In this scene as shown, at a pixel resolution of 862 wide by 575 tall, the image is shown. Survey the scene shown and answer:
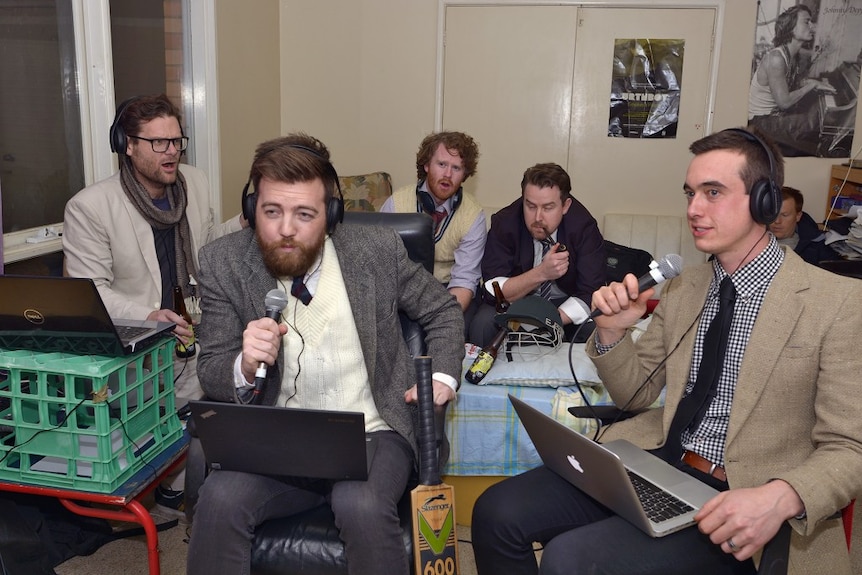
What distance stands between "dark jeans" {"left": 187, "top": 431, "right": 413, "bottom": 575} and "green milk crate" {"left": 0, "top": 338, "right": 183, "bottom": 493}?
36 cm

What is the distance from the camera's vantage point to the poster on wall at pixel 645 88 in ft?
14.6

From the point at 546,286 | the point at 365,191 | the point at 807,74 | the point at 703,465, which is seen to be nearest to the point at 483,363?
the point at 546,286

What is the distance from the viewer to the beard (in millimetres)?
1758

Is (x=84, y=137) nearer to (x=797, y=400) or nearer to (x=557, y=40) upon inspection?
(x=797, y=400)

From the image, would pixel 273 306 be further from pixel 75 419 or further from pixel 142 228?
pixel 142 228

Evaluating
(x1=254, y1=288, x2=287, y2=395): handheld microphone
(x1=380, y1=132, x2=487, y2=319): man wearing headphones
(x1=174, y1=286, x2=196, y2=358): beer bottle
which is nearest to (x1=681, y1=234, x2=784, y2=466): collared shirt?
(x1=254, y1=288, x2=287, y2=395): handheld microphone

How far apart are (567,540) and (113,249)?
1694mm

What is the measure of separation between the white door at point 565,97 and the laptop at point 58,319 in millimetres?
3219

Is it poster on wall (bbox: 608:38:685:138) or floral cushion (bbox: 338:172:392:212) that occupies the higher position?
poster on wall (bbox: 608:38:685:138)

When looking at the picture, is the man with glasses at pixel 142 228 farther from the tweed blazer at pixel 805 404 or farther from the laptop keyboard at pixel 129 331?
the tweed blazer at pixel 805 404

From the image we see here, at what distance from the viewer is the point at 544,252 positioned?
2.90 metres

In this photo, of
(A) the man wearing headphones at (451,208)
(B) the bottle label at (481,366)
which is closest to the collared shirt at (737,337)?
(B) the bottle label at (481,366)

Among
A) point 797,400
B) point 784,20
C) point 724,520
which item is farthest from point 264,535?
point 784,20

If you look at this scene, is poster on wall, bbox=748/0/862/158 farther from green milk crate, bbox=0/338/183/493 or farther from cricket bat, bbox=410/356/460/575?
green milk crate, bbox=0/338/183/493
